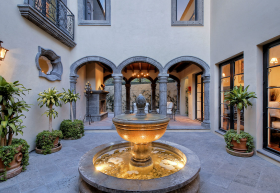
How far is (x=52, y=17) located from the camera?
475 centimetres

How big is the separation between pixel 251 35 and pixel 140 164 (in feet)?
12.6

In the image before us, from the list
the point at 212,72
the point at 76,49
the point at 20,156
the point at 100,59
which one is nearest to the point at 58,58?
the point at 76,49

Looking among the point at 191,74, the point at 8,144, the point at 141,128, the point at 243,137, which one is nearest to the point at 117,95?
the point at 8,144

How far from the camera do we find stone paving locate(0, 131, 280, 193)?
2.10 m

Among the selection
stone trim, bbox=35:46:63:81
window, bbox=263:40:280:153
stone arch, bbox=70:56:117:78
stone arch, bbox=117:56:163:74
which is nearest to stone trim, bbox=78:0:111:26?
stone arch, bbox=70:56:117:78

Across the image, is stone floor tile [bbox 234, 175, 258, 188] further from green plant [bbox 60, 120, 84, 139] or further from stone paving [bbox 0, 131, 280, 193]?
green plant [bbox 60, 120, 84, 139]

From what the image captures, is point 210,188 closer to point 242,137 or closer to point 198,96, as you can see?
point 242,137

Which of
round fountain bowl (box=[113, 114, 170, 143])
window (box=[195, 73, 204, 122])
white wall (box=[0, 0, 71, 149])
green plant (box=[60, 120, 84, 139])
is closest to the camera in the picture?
round fountain bowl (box=[113, 114, 170, 143])

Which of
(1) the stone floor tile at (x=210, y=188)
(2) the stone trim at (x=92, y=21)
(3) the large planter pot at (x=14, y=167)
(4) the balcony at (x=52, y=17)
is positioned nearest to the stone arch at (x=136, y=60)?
(2) the stone trim at (x=92, y=21)

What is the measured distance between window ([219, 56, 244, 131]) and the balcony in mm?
5364

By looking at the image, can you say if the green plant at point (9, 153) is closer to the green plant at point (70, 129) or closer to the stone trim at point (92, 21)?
the green plant at point (70, 129)

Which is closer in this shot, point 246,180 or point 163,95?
point 246,180

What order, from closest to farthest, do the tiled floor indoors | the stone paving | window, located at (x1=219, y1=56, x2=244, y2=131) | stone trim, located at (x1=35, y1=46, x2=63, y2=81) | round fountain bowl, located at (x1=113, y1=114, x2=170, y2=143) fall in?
round fountain bowl, located at (x1=113, y1=114, x2=170, y2=143), the stone paving, window, located at (x1=219, y1=56, x2=244, y2=131), stone trim, located at (x1=35, y1=46, x2=63, y2=81), the tiled floor indoors

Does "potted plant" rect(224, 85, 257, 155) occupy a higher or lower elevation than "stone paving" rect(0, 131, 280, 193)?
higher
